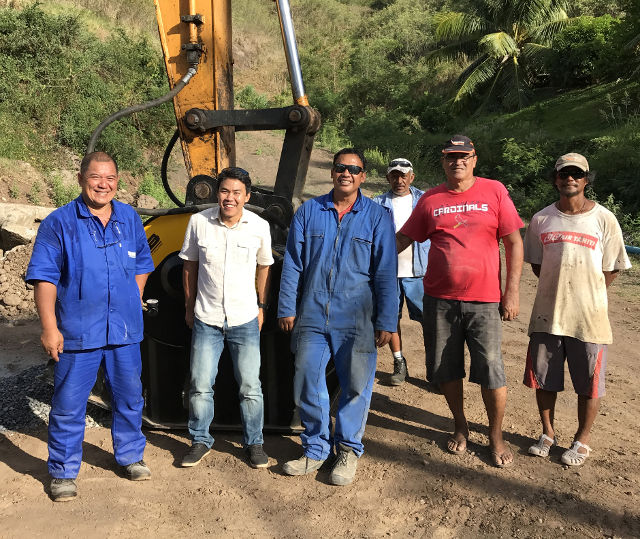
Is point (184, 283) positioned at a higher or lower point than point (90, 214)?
lower

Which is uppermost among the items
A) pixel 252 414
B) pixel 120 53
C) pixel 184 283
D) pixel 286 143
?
pixel 120 53

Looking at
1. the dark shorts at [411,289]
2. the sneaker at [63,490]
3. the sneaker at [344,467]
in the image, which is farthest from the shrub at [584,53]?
the sneaker at [63,490]

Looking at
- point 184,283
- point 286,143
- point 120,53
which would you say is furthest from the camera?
point 120,53

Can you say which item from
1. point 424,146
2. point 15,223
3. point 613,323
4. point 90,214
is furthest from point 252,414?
point 424,146

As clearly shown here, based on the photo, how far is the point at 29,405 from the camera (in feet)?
14.7

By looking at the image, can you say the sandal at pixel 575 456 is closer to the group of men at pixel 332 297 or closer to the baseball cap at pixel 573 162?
the group of men at pixel 332 297

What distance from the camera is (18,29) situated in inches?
553

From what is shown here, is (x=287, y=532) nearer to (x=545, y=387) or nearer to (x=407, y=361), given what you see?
(x=545, y=387)

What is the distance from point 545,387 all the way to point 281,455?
162cm

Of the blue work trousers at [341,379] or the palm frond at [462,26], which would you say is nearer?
the blue work trousers at [341,379]

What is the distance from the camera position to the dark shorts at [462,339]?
357cm

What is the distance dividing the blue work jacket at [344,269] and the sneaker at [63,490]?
1406mm

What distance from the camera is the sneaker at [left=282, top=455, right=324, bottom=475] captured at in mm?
3527

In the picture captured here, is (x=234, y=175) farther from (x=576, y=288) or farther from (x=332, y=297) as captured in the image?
(x=576, y=288)
